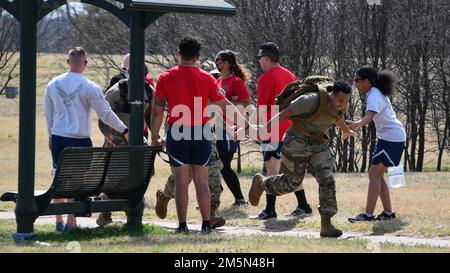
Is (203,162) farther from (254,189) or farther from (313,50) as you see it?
(313,50)

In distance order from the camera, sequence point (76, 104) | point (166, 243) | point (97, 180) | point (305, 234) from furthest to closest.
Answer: point (305, 234) < point (76, 104) < point (97, 180) < point (166, 243)

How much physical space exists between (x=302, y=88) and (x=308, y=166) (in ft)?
2.70

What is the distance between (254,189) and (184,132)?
162 centimetres

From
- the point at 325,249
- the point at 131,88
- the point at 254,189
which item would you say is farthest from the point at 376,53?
the point at 325,249

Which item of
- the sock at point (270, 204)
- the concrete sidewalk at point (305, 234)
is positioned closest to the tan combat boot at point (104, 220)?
the concrete sidewalk at point (305, 234)

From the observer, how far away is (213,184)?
11500mm

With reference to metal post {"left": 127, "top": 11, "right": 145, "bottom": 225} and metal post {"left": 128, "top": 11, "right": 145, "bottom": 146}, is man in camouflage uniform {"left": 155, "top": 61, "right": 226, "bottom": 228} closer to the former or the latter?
metal post {"left": 127, "top": 11, "right": 145, "bottom": 225}

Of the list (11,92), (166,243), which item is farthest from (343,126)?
(11,92)

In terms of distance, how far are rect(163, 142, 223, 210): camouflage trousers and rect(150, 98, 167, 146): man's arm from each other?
92 centimetres

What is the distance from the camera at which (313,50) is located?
20391 millimetres

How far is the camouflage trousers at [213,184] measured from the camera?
11344 millimetres

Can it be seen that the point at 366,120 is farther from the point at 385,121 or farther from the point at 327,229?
the point at 327,229

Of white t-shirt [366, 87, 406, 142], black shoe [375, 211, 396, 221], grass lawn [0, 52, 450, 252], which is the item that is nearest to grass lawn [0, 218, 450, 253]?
grass lawn [0, 52, 450, 252]
